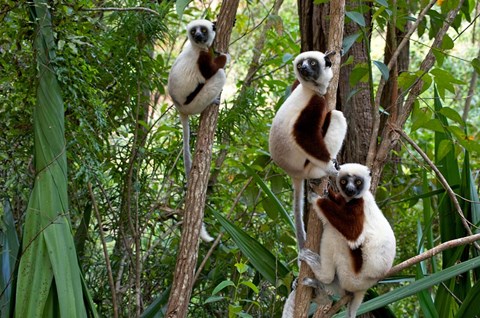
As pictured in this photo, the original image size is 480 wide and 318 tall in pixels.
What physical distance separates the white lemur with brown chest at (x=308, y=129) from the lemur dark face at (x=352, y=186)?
0.74 ft

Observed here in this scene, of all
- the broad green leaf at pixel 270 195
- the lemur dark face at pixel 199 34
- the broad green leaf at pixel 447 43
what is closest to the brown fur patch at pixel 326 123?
the broad green leaf at pixel 270 195

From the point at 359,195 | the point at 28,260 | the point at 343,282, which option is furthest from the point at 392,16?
the point at 28,260

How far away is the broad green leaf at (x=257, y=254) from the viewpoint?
385 centimetres

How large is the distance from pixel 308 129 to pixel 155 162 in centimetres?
162

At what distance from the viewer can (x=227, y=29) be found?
4117 mm

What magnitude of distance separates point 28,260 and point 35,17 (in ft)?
4.51

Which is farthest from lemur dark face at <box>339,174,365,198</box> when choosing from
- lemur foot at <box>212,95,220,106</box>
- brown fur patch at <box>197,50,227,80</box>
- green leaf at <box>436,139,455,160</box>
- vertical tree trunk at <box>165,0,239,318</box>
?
brown fur patch at <box>197,50,227,80</box>

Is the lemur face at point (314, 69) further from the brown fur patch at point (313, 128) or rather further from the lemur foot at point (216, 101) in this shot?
the lemur foot at point (216, 101)

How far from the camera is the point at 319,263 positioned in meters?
3.29

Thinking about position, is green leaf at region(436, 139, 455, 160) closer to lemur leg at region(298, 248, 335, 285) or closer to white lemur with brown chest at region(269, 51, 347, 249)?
white lemur with brown chest at region(269, 51, 347, 249)

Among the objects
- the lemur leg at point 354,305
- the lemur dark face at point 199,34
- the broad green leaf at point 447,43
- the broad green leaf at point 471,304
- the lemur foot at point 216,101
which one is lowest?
the broad green leaf at point 471,304

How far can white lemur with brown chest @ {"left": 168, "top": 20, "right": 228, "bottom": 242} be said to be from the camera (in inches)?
185

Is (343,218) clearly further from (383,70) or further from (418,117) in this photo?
(418,117)

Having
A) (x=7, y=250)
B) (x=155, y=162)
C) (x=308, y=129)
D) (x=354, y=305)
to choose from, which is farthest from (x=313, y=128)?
(x=7, y=250)
